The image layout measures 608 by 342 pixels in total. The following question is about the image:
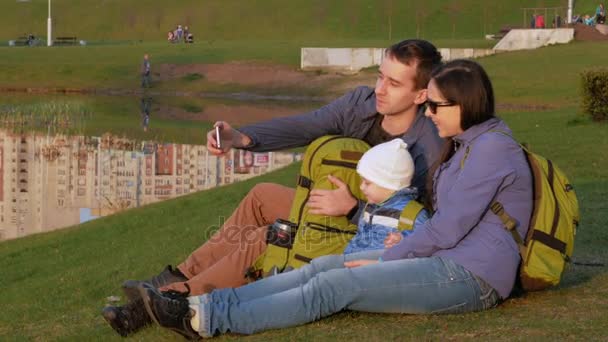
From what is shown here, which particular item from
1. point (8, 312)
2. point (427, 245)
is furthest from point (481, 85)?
point (8, 312)

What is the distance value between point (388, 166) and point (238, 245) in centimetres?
111

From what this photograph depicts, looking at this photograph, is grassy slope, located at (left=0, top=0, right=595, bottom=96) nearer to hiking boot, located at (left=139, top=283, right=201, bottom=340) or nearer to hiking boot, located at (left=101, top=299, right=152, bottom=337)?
hiking boot, located at (left=101, top=299, right=152, bottom=337)

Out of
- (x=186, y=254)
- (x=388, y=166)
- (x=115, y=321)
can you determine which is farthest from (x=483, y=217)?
(x=186, y=254)

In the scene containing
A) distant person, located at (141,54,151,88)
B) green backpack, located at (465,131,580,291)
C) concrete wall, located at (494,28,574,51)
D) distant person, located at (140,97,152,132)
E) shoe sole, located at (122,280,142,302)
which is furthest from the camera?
concrete wall, located at (494,28,574,51)

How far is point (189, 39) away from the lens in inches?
2827

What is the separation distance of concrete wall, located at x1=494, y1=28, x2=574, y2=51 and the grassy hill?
3077 cm

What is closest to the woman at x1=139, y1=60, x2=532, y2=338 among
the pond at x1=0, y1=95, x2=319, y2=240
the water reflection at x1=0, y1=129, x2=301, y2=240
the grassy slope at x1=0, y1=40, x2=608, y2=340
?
the grassy slope at x1=0, y1=40, x2=608, y2=340

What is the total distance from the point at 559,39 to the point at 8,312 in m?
39.0

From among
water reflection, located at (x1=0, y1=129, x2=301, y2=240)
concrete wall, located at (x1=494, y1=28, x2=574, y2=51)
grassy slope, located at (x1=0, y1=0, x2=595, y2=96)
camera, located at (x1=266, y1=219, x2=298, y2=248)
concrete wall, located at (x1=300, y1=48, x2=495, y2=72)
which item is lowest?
water reflection, located at (x1=0, y1=129, x2=301, y2=240)

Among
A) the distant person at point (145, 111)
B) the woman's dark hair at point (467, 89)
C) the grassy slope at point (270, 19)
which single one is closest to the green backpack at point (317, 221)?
the woman's dark hair at point (467, 89)

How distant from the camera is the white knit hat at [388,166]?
5750 mm

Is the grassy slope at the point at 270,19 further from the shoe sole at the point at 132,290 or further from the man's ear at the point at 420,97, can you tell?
the shoe sole at the point at 132,290

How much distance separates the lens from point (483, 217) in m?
5.47

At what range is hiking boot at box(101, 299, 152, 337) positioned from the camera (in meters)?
5.95
